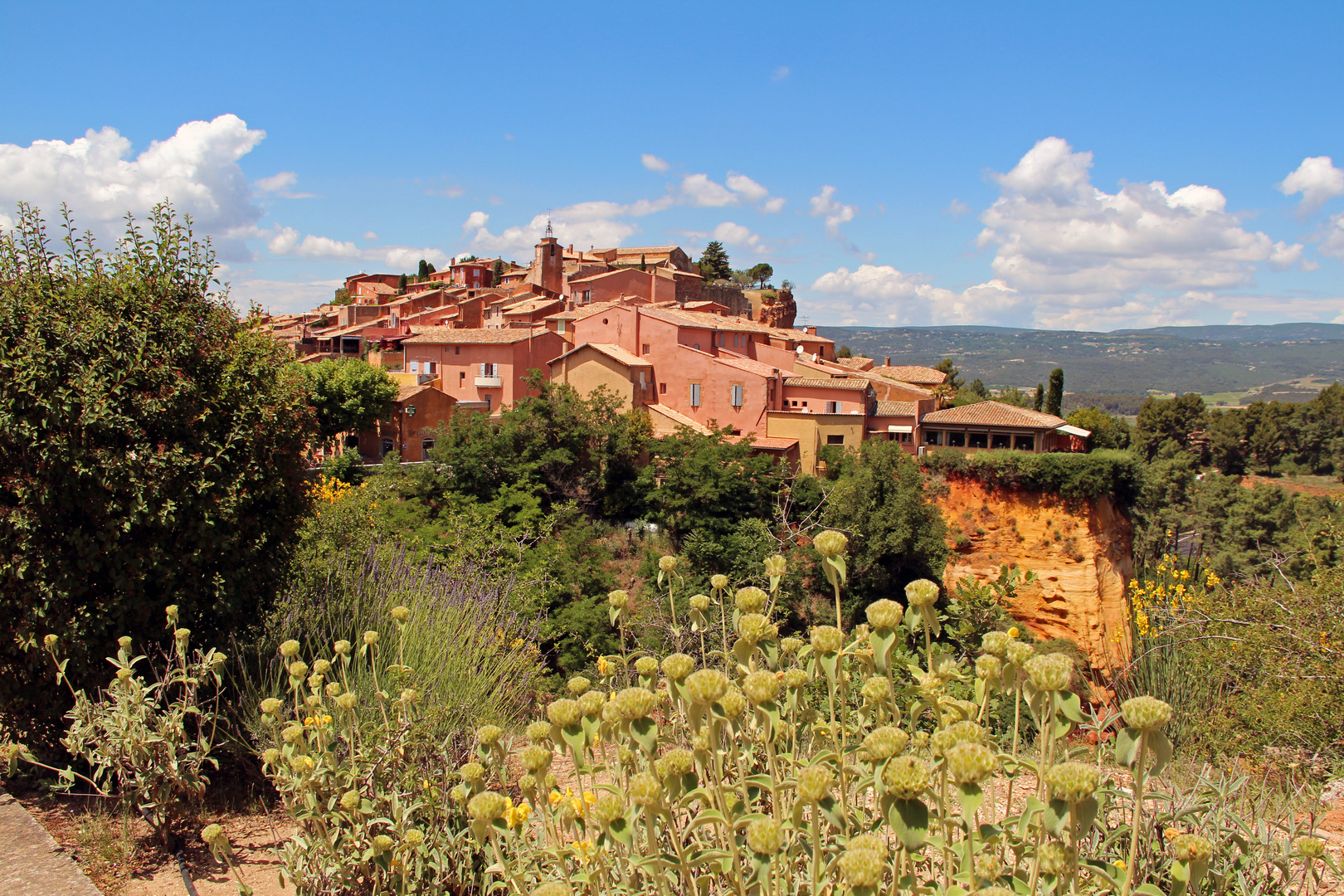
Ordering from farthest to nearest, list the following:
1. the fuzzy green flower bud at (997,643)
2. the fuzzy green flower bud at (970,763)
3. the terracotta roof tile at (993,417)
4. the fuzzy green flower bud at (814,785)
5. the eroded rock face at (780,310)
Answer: the eroded rock face at (780,310)
the terracotta roof tile at (993,417)
the fuzzy green flower bud at (997,643)
the fuzzy green flower bud at (814,785)
the fuzzy green flower bud at (970,763)

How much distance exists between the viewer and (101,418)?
15.8 feet

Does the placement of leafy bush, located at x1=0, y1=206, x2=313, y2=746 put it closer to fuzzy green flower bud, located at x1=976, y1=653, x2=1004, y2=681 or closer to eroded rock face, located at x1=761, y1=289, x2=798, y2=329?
fuzzy green flower bud, located at x1=976, y1=653, x2=1004, y2=681

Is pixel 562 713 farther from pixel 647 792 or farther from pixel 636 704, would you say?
pixel 647 792

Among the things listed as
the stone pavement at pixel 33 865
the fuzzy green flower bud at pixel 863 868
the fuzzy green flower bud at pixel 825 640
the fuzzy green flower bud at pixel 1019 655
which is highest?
the fuzzy green flower bud at pixel 825 640

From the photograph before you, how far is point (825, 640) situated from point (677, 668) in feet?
1.21

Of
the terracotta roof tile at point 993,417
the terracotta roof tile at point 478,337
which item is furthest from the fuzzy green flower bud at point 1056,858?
the terracotta roof tile at point 478,337

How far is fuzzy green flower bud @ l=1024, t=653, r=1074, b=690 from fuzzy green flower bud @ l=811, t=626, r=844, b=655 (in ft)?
1.45

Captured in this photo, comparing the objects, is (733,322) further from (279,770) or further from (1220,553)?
(279,770)

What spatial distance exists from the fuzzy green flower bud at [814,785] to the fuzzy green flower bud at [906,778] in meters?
0.15

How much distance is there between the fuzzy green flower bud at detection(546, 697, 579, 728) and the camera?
1.86 m

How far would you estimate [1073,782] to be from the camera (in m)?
1.43

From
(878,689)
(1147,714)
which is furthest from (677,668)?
(1147,714)

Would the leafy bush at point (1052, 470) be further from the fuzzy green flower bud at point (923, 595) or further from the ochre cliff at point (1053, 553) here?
the fuzzy green flower bud at point (923, 595)

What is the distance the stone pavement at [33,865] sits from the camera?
3512 millimetres
